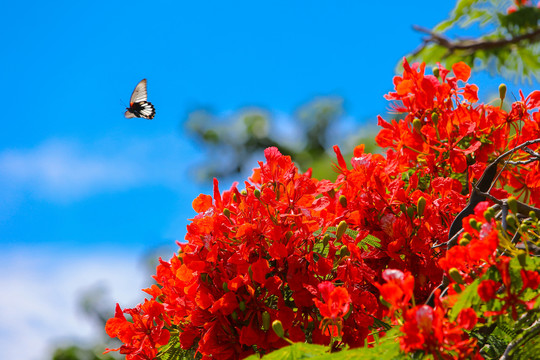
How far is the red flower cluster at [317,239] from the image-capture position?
1564 mm

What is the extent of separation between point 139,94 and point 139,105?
0.06m

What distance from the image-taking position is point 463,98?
6.33 feet

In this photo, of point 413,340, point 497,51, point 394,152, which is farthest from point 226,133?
point 413,340

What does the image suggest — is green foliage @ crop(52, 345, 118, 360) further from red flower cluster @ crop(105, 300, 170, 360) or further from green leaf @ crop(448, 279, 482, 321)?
green leaf @ crop(448, 279, 482, 321)

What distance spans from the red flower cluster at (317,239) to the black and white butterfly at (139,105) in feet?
4.11

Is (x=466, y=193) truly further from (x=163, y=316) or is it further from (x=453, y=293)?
(x=163, y=316)

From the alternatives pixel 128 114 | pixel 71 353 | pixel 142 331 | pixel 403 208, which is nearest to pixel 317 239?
pixel 403 208

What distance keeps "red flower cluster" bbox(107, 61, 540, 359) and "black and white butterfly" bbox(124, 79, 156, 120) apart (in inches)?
49.3

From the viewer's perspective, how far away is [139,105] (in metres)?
2.97

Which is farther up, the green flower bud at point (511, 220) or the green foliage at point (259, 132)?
the green foliage at point (259, 132)

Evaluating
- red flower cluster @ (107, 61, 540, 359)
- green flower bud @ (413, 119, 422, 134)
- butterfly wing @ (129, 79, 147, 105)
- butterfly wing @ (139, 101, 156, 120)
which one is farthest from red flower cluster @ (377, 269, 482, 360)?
butterfly wing @ (129, 79, 147, 105)

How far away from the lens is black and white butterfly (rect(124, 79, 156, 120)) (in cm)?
292

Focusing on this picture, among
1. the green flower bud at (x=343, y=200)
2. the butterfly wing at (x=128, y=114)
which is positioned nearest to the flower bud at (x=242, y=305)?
the green flower bud at (x=343, y=200)

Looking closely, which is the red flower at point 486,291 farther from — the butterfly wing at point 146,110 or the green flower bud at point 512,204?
the butterfly wing at point 146,110
